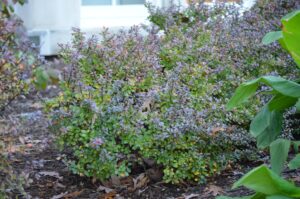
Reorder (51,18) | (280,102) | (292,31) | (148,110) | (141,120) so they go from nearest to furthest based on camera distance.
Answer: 1. (292,31)
2. (280,102)
3. (141,120)
4. (148,110)
5. (51,18)

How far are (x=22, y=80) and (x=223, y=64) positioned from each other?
69.2 inches

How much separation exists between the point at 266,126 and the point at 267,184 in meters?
0.87

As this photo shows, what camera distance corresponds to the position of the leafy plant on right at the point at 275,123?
266cm

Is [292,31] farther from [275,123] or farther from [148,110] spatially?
[148,110]

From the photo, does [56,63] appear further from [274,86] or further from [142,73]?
[274,86]

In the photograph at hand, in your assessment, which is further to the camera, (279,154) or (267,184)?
(279,154)

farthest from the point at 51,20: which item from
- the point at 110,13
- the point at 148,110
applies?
the point at 148,110

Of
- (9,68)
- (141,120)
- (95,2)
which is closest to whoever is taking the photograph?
(141,120)

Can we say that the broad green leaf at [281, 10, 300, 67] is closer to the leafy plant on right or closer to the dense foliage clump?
the leafy plant on right

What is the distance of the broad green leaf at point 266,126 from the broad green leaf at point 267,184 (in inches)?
30.4

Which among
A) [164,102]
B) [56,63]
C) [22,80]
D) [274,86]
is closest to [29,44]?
[22,80]

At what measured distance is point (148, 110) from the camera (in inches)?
171

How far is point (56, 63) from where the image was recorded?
920 cm

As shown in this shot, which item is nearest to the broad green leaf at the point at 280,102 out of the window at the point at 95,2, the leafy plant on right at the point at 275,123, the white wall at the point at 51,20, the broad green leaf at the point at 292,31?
the leafy plant on right at the point at 275,123
